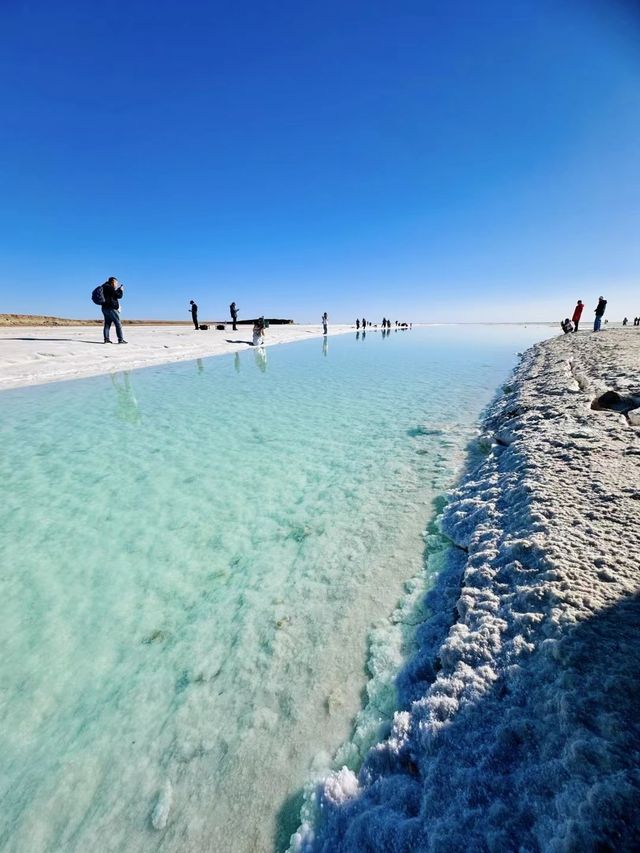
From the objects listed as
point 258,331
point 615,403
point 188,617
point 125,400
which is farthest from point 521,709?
point 258,331

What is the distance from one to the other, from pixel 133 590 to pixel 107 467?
3.00 m

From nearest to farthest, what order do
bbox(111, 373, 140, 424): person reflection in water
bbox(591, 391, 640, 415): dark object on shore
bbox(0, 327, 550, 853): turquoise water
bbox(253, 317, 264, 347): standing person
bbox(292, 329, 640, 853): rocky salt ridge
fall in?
bbox(292, 329, 640, 853): rocky salt ridge → bbox(0, 327, 550, 853): turquoise water → bbox(591, 391, 640, 415): dark object on shore → bbox(111, 373, 140, 424): person reflection in water → bbox(253, 317, 264, 347): standing person

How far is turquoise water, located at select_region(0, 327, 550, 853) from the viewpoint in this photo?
1.88 m

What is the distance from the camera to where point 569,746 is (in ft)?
4.57

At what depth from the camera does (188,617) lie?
9.67ft

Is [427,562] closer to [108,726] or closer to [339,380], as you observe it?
[108,726]

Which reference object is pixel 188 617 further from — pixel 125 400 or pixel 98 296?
pixel 98 296

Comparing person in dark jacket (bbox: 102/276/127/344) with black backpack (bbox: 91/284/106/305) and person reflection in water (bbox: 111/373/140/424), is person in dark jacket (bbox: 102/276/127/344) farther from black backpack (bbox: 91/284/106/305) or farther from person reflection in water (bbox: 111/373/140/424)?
person reflection in water (bbox: 111/373/140/424)

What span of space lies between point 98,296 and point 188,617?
17.9 metres

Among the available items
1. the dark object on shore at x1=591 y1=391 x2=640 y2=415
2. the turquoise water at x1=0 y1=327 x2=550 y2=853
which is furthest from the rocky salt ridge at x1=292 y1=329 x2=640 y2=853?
the dark object on shore at x1=591 y1=391 x2=640 y2=415

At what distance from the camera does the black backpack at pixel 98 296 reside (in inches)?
648

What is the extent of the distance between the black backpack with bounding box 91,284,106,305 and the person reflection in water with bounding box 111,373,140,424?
512 centimetres

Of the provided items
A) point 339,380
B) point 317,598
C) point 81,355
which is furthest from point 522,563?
point 81,355

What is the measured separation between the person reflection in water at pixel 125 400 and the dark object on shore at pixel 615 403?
28.6ft
